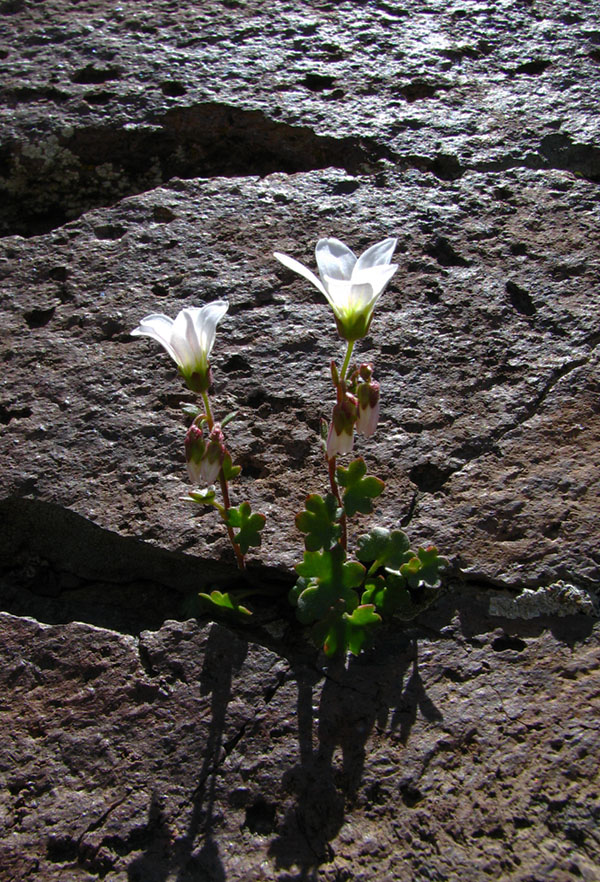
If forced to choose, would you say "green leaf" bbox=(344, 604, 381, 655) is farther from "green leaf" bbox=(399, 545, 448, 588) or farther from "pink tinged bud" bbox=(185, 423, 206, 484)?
"pink tinged bud" bbox=(185, 423, 206, 484)

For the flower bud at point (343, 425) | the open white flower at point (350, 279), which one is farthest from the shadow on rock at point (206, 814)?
the open white flower at point (350, 279)

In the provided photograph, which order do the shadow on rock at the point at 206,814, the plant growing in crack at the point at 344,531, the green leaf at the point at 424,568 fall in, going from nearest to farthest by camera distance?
the shadow on rock at the point at 206,814 < the plant growing in crack at the point at 344,531 < the green leaf at the point at 424,568

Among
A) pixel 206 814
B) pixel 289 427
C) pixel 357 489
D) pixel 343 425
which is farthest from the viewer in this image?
pixel 289 427

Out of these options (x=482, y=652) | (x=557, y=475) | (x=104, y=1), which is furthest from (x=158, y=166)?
(x=482, y=652)

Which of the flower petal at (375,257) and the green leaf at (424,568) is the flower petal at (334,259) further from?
the green leaf at (424,568)

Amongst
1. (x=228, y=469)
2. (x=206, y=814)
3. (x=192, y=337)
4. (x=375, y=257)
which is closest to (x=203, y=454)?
(x=228, y=469)

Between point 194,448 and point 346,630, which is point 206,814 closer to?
point 346,630

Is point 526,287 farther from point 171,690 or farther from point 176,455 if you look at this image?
point 171,690
